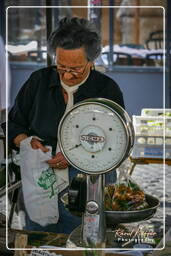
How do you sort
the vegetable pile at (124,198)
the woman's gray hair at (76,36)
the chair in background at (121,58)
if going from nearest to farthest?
1. the woman's gray hair at (76,36)
2. the vegetable pile at (124,198)
3. the chair in background at (121,58)

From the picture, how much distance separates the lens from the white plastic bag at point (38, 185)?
6.36 ft

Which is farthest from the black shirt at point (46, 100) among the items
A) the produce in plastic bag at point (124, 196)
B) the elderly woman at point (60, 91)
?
the produce in plastic bag at point (124, 196)

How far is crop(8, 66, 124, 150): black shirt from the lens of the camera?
186 cm

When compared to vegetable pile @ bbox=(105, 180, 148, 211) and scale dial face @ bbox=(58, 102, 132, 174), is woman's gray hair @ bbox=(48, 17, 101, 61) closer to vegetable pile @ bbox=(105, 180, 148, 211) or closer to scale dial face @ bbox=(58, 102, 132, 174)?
scale dial face @ bbox=(58, 102, 132, 174)

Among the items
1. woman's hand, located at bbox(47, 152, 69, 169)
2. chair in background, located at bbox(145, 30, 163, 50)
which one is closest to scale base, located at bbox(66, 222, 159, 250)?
woman's hand, located at bbox(47, 152, 69, 169)

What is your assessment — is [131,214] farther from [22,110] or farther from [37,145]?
[22,110]

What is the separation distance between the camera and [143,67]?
2062 mm

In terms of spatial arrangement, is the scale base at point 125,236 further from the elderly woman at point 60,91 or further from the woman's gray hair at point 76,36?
the woman's gray hair at point 76,36

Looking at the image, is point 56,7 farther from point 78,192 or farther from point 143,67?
point 78,192

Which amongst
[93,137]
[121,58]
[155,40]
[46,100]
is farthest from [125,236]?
[155,40]

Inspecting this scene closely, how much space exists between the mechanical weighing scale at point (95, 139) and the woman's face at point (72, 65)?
6.1 inches

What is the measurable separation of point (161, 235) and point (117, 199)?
20 cm

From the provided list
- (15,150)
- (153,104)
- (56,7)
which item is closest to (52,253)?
(15,150)

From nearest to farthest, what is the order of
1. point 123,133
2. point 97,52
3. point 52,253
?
point 123,133 < point 97,52 < point 52,253
